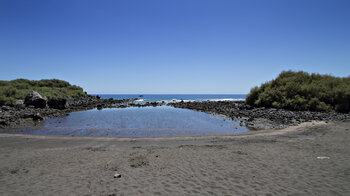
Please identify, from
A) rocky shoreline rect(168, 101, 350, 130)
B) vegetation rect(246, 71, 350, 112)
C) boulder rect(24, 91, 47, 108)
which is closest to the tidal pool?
rocky shoreline rect(168, 101, 350, 130)

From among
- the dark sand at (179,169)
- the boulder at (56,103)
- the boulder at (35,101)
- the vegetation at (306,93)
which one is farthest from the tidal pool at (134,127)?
the vegetation at (306,93)

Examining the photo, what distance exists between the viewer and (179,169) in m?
6.97

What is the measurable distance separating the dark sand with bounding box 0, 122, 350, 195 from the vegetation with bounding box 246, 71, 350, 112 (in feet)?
59.7

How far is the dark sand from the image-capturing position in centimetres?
537

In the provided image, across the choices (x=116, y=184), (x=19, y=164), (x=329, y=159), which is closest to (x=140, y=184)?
(x=116, y=184)

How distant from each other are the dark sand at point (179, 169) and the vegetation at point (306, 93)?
18187 millimetres

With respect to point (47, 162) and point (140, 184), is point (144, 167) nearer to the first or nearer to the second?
point (140, 184)

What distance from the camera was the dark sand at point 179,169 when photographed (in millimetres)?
5366

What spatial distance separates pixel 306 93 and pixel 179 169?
29.9 metres

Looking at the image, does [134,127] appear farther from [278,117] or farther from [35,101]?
[35,101]

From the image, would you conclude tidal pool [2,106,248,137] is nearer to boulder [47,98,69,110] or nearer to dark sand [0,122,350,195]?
dark sand [0,122,350,195]

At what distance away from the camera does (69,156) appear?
8.50 metres

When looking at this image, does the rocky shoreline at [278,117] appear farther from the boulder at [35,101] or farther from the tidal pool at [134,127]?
the boulder at [35,101]

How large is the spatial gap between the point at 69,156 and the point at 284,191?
8.83 metres
